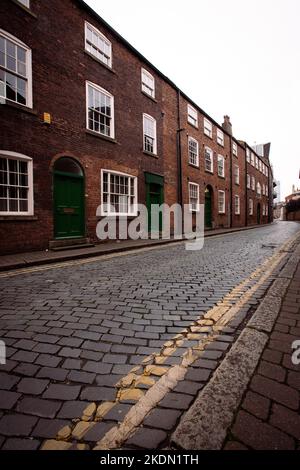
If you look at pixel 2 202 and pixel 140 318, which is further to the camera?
pixel 2 202

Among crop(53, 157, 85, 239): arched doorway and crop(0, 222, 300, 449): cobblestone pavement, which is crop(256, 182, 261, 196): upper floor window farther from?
crop(0, 222, 300, 449): cobblestone pavement

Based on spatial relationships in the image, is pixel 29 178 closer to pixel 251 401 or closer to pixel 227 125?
pixel 251 401

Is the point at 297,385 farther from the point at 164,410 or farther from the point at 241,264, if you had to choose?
the point at 241,264

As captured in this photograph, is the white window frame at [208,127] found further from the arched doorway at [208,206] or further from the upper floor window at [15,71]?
the upper floor window at [15,71]

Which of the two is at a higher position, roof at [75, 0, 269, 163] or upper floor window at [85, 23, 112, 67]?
roof at [75, 0, 269, 163]

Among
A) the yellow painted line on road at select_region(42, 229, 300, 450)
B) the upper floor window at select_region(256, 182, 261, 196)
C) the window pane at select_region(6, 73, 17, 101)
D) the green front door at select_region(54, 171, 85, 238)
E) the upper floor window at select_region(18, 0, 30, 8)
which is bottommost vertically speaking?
the yellow painted line on road at select_region(42, 229, 300, 450)

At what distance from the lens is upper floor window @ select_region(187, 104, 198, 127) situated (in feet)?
61.4

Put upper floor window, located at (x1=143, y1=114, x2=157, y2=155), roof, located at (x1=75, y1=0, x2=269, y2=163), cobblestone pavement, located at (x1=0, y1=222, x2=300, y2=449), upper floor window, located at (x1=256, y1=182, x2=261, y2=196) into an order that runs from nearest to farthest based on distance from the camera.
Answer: cobblestone pavement, located at (x1=0, y1=222, x2=300, y2=449) < roof, located at (x1=75, y1=0, x2=269, y2=163) < upper floor window, located at (x1=143, y1=114, x2=157, y2=155) < upper floor window, located at (x1=256, y1=182, x2=261, y2=196)

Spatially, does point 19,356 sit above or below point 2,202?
below

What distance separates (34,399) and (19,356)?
684 mm

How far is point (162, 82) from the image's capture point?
1591 cm

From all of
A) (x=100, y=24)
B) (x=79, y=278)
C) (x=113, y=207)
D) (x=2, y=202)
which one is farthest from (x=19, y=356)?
(x=100, y=24)

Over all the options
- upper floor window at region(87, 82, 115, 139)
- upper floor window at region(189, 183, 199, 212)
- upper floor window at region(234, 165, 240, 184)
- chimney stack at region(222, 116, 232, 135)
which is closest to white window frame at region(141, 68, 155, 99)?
upper floor window at region(87, 82, 115, 139)

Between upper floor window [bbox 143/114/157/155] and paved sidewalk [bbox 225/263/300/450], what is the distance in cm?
1318
